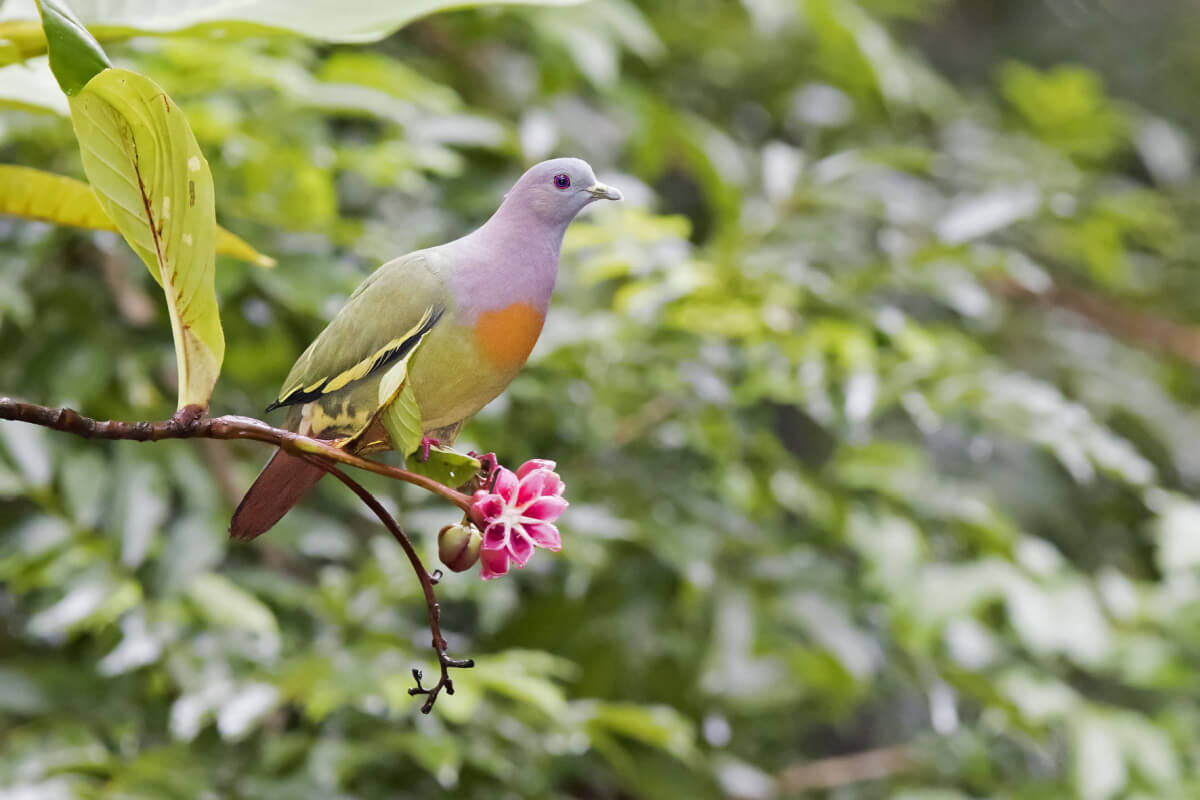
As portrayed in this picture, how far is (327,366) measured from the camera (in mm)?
354

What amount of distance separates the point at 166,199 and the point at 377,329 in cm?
7

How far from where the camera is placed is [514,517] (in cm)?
31

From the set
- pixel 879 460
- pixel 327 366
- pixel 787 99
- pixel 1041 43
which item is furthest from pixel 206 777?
pixel 1041 43

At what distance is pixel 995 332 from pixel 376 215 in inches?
47.6

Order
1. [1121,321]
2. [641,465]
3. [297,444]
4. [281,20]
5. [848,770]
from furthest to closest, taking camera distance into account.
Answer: [1121,321]
[848,770]
[641,465]
[281,20]
[297,444]

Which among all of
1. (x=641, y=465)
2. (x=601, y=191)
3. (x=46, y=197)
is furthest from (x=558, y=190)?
(x=641, y=465)

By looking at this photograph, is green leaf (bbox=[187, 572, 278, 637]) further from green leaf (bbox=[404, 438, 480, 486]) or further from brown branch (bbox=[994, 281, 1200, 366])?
brown branch (bbox=[994, 281, 1200, 366])

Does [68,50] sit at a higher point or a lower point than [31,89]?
higher

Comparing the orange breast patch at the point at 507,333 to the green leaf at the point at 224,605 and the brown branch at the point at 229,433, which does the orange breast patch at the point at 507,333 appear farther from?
the green leaf at the point at 224,605

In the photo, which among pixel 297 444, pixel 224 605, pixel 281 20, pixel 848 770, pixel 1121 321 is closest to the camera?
pixel 297 444

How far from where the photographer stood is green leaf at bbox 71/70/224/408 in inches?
12.3

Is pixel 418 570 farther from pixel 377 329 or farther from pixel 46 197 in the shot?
pixel 46 197

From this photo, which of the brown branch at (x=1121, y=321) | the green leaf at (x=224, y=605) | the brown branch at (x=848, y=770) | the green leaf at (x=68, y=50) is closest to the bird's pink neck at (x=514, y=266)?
the green leaf at (x=68, y=50)

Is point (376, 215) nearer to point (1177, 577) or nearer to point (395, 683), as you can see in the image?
point (395, 683)
